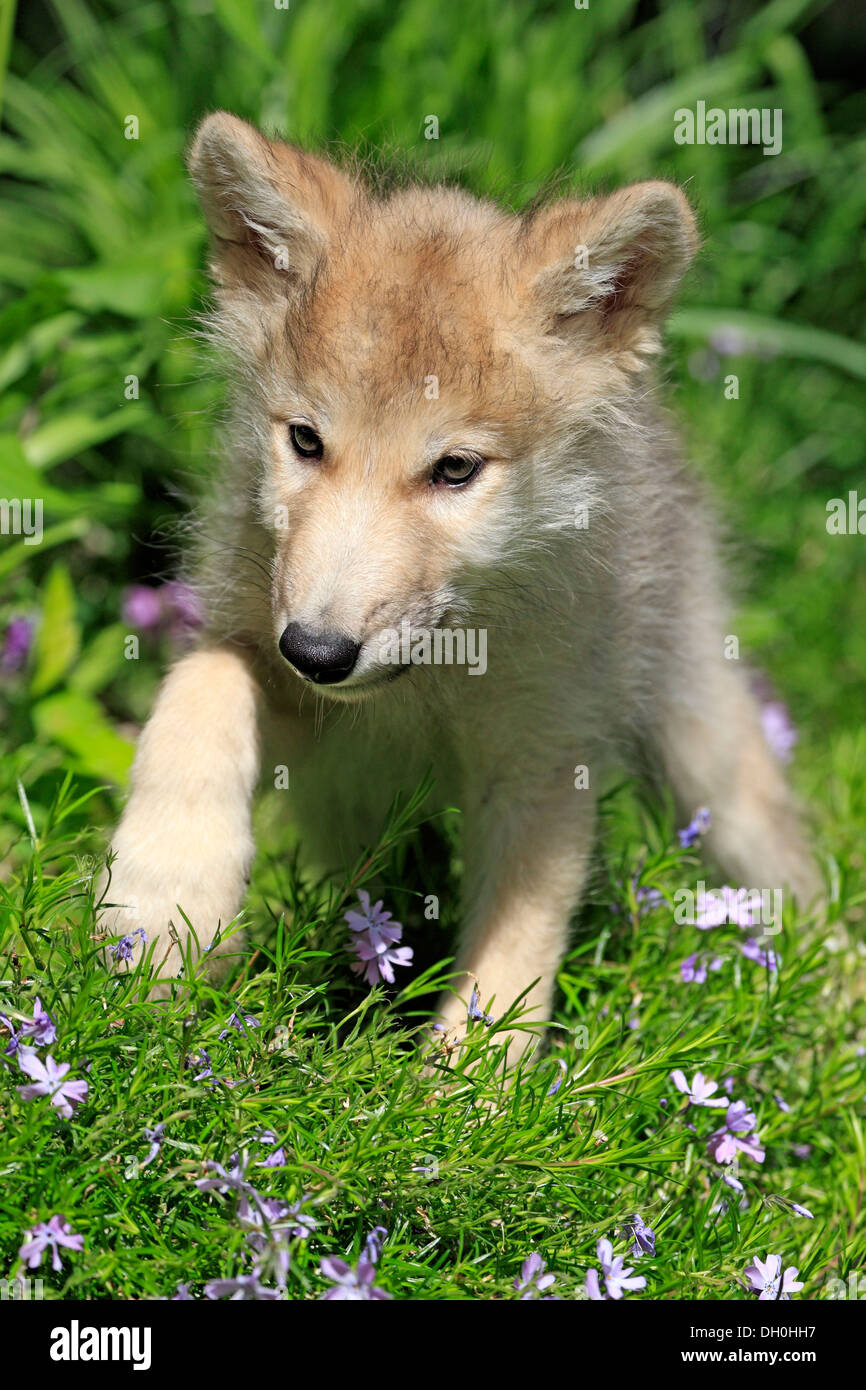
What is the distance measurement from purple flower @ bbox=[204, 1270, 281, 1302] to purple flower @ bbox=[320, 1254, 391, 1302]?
0.26 ft

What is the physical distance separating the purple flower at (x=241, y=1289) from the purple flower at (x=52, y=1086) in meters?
0.34

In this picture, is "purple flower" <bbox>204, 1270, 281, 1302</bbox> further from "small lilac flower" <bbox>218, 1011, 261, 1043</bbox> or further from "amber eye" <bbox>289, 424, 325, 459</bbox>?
"amber eye" <bbox>289, 424, 325, 459</bbox>

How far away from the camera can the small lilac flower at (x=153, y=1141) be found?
213 centimetres

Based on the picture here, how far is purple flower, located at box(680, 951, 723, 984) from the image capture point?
3252 millimetres

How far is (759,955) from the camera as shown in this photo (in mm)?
3363

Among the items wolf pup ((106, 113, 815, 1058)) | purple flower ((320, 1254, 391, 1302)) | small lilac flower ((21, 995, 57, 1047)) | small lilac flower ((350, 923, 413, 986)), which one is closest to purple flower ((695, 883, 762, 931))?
wolf pup ((106, 113, 815, 1058))

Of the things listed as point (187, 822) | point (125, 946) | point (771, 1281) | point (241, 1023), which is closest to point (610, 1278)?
point (771, 1281)

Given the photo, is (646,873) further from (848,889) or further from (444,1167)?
(444,1167)

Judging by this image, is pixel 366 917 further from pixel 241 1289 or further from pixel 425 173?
pixel 425 173

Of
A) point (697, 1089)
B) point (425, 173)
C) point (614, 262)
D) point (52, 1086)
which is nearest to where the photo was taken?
point (52, 1086)

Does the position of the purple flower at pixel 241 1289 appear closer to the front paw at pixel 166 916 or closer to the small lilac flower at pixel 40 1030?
the small lilac flower at pixel 40 1030

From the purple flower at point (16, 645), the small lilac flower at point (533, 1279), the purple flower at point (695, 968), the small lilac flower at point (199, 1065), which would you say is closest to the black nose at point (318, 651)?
the small lilac flower at point (199, 1065)

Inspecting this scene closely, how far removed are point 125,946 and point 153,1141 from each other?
42 centimetres

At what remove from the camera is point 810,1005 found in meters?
3.50
